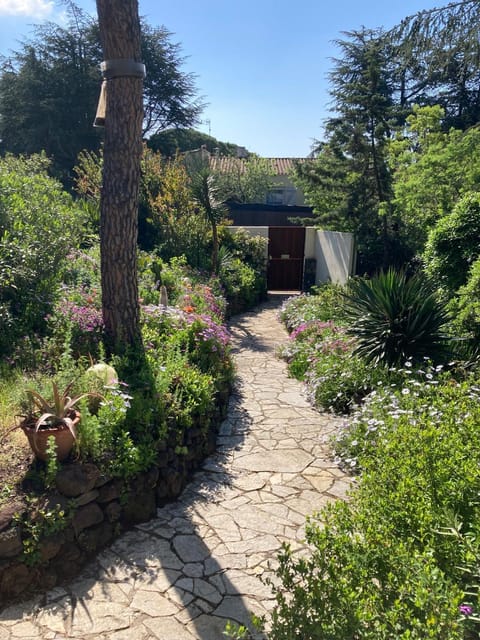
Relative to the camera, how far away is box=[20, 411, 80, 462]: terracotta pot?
9.71 ft

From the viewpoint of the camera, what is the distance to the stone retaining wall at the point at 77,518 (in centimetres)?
261

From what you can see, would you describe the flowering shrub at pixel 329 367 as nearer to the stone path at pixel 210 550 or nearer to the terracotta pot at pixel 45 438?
the stone path at pixel 210 550

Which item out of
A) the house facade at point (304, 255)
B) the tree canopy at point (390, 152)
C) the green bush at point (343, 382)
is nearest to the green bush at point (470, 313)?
the green bush at point (343, 382)

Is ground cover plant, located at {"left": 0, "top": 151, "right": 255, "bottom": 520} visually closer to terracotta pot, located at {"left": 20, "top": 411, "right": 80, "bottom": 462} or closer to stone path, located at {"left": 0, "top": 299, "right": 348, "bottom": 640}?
terracotta pot, located at {"left": 20, "top": 411, "right": 80, "bottom": 462}

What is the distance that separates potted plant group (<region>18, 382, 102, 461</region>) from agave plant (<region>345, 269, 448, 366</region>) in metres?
3.58

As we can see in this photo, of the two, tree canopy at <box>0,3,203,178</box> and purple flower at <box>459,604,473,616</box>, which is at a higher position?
tree canopy at <box>0,3,203,178</box>

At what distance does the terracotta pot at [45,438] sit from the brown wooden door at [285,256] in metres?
10.8

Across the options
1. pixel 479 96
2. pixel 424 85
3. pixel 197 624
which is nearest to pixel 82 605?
pixel 197 624

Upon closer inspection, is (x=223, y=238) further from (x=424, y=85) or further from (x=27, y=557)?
(x=424, y=85)

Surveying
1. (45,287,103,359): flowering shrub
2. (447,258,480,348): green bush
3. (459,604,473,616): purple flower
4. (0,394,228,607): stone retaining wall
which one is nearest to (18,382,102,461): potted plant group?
(0,394,228,607): stone retaining wall

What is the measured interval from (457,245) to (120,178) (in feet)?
14.9

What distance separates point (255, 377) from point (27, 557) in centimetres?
433

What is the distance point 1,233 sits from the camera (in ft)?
18.5

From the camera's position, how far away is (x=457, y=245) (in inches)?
245
